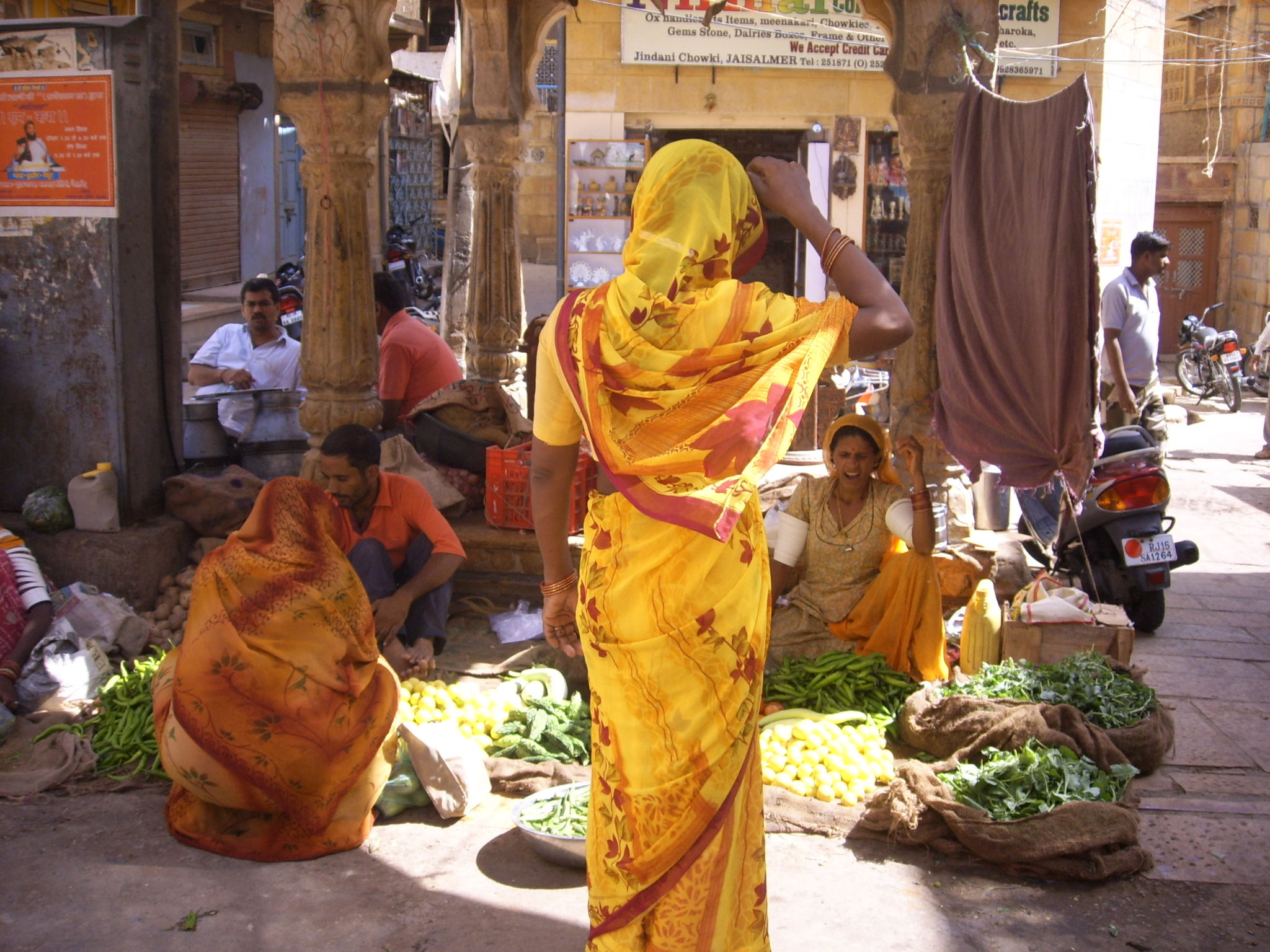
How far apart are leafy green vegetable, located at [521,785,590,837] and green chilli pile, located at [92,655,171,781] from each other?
1274 mm

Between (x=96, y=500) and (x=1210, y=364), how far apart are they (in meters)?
12.0

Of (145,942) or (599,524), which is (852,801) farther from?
(145,942)

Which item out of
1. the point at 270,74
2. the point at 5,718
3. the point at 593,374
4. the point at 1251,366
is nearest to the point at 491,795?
the point at 5,718

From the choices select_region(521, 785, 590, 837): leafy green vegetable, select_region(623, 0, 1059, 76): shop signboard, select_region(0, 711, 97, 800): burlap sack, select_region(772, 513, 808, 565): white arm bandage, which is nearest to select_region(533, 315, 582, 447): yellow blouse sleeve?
select_region(521, 785, 590, 837): leafy green vegetable

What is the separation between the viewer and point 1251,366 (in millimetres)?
13805

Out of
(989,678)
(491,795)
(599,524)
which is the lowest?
(491,795)

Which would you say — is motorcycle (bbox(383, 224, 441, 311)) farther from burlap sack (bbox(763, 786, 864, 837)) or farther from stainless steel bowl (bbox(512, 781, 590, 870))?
stainless steel bowl (bbox(512, 781, 590, 870))

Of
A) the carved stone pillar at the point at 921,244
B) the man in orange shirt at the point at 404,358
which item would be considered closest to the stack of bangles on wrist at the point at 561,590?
the carved stone pillar at the point at 921,244

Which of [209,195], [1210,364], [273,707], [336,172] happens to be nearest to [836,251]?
[273,707]

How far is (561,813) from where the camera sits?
149 inches

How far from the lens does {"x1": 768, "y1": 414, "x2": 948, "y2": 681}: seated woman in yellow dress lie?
4.69m

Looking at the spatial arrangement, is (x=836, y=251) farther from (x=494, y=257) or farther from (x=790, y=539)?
(x=494, y=257)

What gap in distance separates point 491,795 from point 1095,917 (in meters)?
1.91

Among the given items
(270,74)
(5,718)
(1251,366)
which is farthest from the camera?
(270,74)
